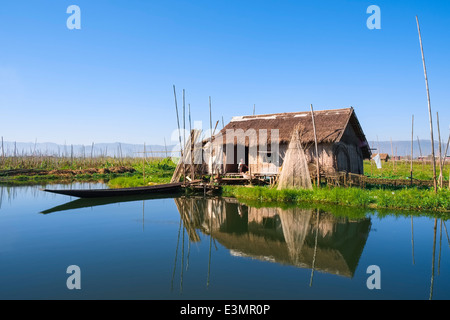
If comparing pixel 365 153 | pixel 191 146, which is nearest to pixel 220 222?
pixel 191 146

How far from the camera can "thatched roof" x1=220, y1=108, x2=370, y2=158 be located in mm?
14828

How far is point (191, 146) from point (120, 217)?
749 centimetres

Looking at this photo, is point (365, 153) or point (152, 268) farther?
point (365, 153)

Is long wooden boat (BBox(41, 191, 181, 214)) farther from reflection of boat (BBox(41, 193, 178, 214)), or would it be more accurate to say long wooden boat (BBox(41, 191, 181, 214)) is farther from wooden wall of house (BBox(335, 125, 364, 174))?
wooden wall of house (BBox(335, 125, 364, 174))

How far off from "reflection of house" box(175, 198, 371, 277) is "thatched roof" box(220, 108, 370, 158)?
17.5ft

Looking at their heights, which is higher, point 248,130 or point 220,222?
point 248,130

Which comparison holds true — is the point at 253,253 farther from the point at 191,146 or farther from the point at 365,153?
the point at 365,153

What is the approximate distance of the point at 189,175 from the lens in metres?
17.9

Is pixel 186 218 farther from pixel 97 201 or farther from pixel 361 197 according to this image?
pixel 361 197

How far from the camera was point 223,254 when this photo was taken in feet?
21.1

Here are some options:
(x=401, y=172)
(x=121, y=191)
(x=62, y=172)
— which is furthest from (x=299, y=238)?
(x=62, y=172)

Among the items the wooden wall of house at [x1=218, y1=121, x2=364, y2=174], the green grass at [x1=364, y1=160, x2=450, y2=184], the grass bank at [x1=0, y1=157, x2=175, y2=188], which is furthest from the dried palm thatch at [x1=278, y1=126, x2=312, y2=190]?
the grass bank at [x1=0, y1=157, x2=175, y2=188]

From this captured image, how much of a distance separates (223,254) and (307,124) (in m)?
10.9
